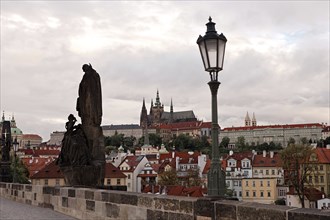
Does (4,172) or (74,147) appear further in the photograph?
(4,172)

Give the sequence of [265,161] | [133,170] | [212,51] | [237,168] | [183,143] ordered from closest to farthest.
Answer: [212,51] < [237,168] < [265,161] < [133,170] < [183,143]

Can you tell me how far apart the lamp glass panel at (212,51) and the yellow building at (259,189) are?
219 ft

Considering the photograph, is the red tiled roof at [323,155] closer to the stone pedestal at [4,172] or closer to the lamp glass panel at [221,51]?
the stone pedestal at [4,172]

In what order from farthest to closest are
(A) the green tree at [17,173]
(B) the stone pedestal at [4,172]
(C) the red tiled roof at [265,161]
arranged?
(C) the red tiled roof at [265,161] < (A) the green tree at [17,173] < (B) the stone pedestal at [4,172]

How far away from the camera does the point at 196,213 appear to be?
5.53m

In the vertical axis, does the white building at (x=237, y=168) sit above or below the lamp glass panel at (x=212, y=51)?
below

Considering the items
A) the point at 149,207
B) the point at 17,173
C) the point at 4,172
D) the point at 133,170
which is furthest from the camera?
the point at 133,170

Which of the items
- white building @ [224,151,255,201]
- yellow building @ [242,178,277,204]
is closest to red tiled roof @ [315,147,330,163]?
yellow building @ [242,178,277,204]

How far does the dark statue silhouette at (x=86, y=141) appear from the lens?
10.8m

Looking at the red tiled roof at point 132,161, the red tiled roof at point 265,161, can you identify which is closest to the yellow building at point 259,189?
the red tiled roof at point 265,161

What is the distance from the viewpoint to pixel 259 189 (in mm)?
73250

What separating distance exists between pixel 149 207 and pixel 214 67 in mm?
2497

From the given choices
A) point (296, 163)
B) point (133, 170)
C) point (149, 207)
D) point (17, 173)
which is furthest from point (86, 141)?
point (133, 170)

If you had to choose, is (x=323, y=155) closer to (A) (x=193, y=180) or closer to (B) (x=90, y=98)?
(A) (x=193, y=180)
